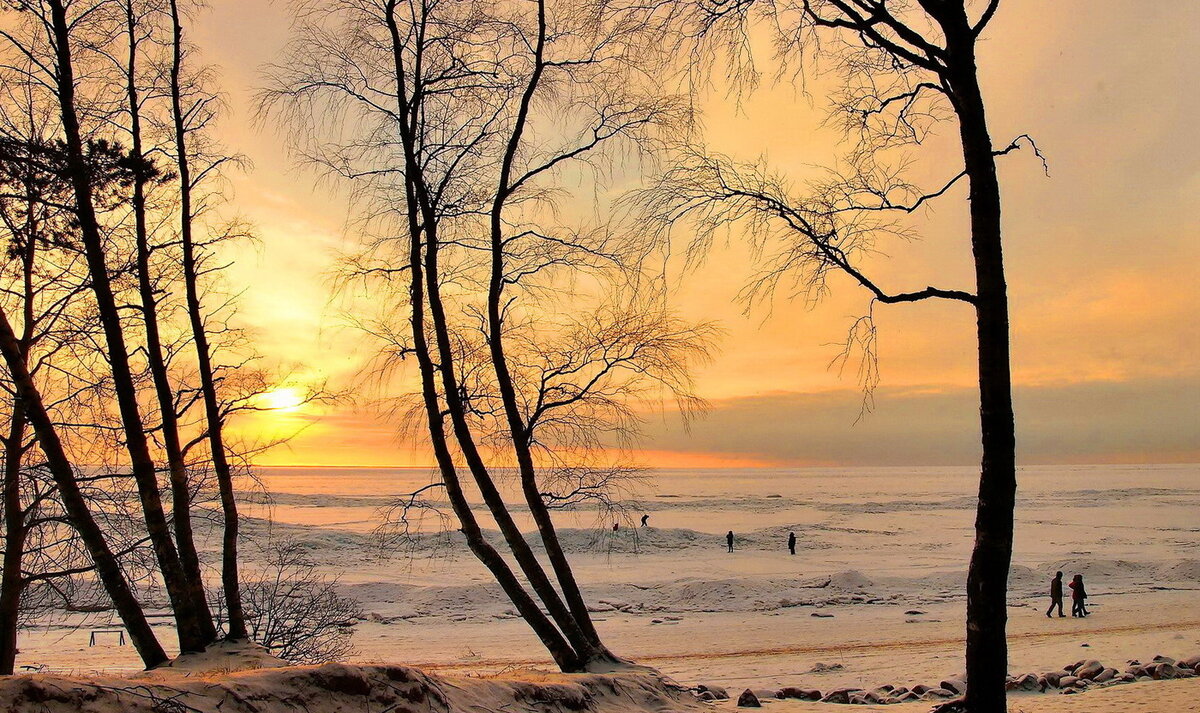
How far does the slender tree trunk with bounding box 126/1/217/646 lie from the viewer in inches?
396

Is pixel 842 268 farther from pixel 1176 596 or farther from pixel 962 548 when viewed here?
pixel 962 548

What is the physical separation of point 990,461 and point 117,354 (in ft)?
29.9

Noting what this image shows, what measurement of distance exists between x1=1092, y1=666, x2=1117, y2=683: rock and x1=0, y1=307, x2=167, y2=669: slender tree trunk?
13.4 metres

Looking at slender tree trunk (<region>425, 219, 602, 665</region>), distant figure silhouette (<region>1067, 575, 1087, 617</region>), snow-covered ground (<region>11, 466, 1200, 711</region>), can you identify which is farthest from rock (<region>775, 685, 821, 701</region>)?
distant figure silhouette (<region>1067, 575, 1087, 617</region>)

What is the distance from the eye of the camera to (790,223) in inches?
302

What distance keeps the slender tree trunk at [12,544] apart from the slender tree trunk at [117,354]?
2097 millimetres


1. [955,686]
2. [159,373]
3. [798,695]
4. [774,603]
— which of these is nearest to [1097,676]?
[955,686]

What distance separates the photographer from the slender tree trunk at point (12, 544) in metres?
10.3

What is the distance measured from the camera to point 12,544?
35.2 feet

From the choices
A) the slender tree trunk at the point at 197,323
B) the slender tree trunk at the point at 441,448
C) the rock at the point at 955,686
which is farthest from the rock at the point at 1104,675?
the slender tree trunk at the point at 197,323

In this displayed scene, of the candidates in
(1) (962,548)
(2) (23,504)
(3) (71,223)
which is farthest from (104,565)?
(1) (962,548)

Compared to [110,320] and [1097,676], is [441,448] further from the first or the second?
[1097,676]

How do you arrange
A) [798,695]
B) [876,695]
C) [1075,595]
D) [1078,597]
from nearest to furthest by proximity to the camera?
[876,695] < [798,695] < [1078,597] < [1075,595]

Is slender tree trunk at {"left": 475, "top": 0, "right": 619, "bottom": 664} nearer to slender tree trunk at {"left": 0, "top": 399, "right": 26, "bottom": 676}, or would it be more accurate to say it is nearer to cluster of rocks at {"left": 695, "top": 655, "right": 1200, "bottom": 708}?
cluster of rocks at {"left": 695, "top": 655, "right": 1200, "bottom": 708}
